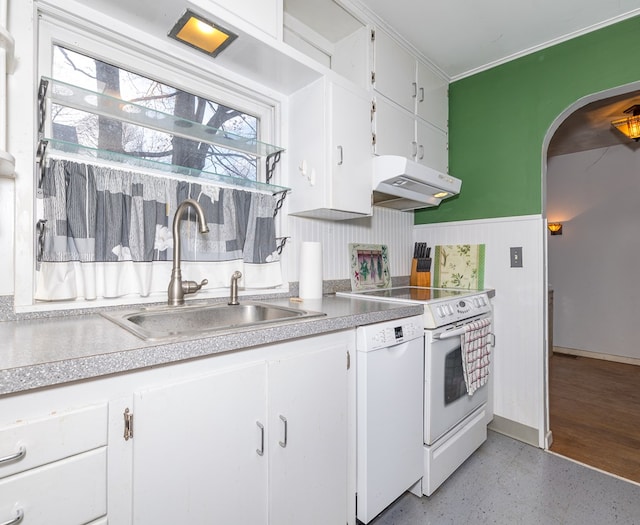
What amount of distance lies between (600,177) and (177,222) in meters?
4.83

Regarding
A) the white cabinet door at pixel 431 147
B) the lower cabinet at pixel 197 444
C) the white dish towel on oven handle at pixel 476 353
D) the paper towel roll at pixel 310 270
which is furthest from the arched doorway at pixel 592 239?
the lower cabinet at pixel 197 444

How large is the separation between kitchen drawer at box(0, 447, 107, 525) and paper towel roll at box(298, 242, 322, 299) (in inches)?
47.5

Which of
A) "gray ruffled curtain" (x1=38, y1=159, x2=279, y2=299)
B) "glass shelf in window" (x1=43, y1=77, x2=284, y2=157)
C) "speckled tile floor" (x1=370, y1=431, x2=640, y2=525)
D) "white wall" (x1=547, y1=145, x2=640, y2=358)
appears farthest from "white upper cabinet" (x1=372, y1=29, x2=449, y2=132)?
"white wall" (x1=547, y1=145, x2=640, y2=358)

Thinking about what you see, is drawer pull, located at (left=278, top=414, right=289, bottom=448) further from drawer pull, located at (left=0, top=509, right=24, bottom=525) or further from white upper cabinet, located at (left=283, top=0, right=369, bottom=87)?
white upper cabinet, located at (left=283, top=0, right=369, bottom=87)

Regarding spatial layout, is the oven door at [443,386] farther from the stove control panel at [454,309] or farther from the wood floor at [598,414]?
the wood floor at [598,414]

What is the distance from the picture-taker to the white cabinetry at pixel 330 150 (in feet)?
5.80

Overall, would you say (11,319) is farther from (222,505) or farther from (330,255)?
(330,255)

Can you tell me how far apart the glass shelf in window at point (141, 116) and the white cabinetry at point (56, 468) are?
3.49 ft

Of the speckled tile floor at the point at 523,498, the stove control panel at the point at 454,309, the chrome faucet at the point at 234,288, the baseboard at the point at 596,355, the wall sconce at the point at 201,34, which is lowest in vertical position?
the speckled tile floor at the point at 523,498

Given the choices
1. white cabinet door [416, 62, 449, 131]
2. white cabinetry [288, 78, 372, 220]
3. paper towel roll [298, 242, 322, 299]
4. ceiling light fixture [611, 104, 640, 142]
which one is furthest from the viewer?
ceiling light fixture [611, 104, 640, 142]

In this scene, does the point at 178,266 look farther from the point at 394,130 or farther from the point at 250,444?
the point at 394,130

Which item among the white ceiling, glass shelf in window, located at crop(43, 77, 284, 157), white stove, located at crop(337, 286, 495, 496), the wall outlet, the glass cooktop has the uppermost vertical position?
the white ceiling

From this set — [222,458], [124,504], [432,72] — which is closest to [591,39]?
[432,72]

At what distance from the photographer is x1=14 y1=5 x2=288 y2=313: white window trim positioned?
1.17m
